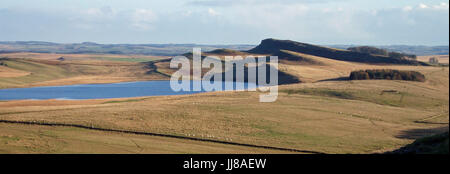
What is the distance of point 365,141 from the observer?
40219 mm

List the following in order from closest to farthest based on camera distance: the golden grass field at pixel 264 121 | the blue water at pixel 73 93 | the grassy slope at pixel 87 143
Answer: the grassy slope at pixel 87 143
the golden grass field at pixel 264 121
the blue water at pixel 73 93

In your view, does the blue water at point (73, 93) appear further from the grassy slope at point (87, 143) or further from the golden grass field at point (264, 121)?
the grassy slope at point (87, 143)

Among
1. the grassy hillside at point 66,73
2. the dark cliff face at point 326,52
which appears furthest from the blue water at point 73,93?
the dark cliff face at point 326,52

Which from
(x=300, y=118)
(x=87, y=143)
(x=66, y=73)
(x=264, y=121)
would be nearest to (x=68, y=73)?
(x=66, y=73)

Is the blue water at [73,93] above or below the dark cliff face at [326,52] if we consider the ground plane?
below

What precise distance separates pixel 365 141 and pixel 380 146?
2.29 metres

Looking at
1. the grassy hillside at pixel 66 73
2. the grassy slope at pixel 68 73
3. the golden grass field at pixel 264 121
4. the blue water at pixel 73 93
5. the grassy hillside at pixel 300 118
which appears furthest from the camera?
the grassy slope at pixel 68 73

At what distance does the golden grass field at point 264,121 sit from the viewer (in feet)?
120

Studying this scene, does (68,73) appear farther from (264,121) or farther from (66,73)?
(264,121)

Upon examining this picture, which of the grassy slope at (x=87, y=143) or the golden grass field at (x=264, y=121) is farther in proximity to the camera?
the golden grass field at (x=264, y=121)

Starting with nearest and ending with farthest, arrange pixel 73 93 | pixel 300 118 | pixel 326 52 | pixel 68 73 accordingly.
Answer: pixel 300 118 → pixel 73 93 → pixel 68 73 → pixel 326 52

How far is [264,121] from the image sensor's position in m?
49.3

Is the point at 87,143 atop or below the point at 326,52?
below
